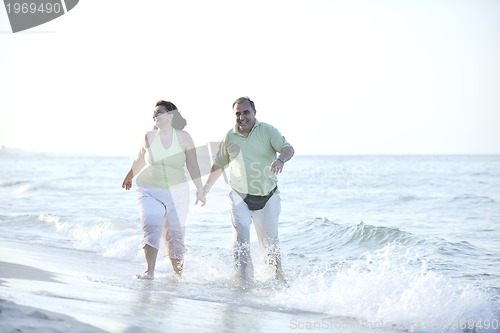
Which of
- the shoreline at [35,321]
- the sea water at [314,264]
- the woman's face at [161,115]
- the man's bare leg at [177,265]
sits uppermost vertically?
the woman's face at [161,115]

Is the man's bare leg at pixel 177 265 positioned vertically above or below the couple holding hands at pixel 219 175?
below

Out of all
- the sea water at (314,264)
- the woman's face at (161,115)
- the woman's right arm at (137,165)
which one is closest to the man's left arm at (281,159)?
the sea water at (314,264)

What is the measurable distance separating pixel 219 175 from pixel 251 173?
1.52 ft

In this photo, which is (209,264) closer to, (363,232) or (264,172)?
(264,172)

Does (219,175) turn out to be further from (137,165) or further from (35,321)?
(35,321)

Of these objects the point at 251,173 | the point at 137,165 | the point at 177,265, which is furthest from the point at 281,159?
the point at 177,265

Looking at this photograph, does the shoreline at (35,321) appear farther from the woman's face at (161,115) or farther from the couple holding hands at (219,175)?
the woman's face at (161,115)

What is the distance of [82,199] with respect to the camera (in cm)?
2136

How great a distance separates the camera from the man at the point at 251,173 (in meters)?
6.43

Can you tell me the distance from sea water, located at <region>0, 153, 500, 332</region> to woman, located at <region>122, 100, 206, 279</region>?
645mm

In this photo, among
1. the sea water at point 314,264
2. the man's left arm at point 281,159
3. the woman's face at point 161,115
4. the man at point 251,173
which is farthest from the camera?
the woman's face at point 161,115

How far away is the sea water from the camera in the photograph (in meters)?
5.45

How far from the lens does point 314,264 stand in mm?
8648

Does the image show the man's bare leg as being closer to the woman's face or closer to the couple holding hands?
the couple holding hands
